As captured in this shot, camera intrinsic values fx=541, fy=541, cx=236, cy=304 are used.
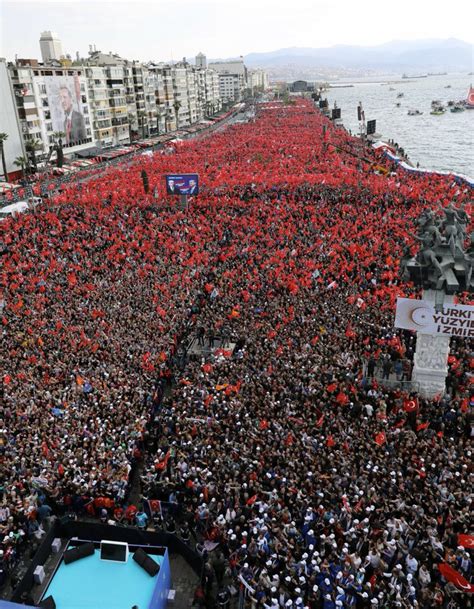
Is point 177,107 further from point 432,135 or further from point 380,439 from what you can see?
point 380,439

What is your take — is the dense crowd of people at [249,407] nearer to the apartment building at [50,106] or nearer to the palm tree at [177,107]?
the apartment building at [50,106]

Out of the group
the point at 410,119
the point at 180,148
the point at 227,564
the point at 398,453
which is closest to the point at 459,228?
the point at 398,453

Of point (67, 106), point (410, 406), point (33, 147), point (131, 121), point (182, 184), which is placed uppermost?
point (67, 106)

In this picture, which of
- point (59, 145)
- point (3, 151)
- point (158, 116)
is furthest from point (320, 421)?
point (158, 116)

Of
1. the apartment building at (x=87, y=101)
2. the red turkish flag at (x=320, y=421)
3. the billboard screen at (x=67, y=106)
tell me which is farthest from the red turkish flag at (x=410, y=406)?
the billboard screen at (x=67, y=106)

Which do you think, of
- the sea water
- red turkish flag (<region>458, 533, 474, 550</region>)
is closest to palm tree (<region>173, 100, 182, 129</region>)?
the sea water

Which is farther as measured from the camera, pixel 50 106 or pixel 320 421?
pixel 50 106
